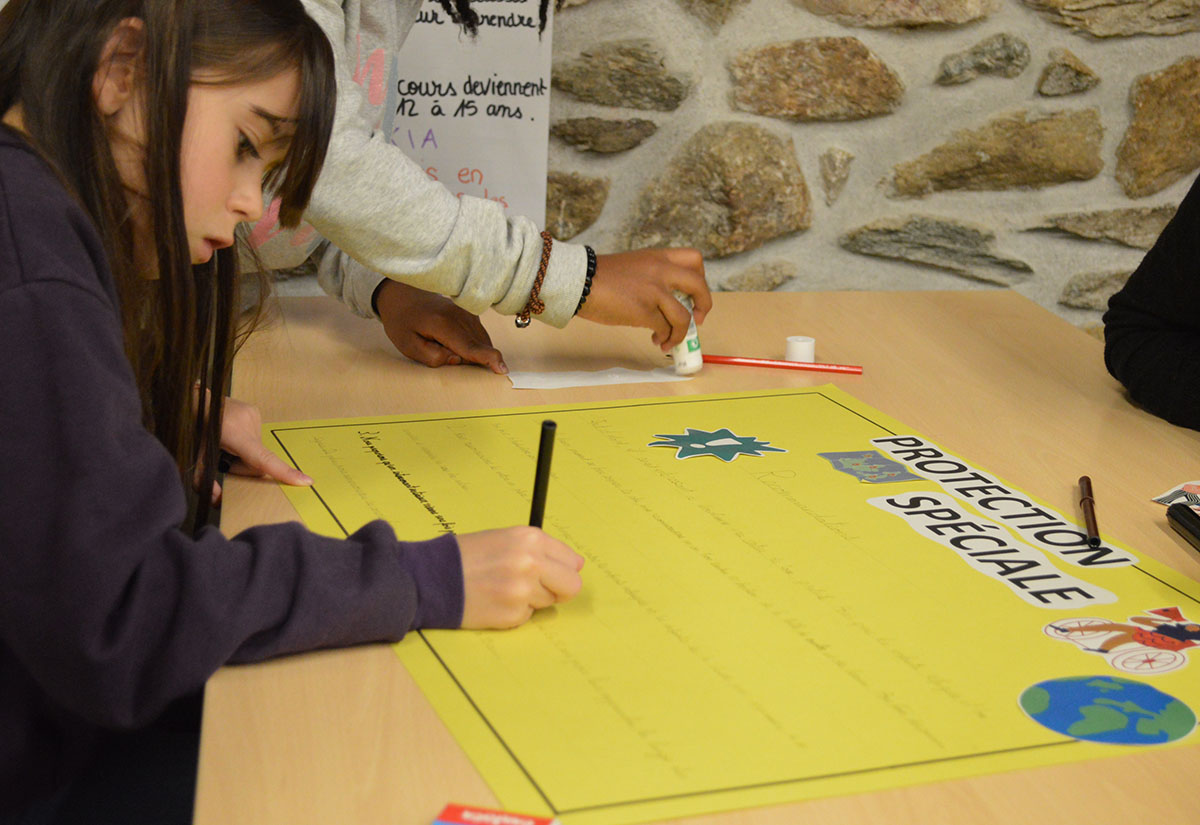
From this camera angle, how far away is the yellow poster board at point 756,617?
607 mm

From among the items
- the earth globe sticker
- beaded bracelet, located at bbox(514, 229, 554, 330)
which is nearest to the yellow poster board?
the earth globe sticker

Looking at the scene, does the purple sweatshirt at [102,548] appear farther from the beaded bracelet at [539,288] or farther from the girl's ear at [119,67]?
the beaded bracelet at [539,288]

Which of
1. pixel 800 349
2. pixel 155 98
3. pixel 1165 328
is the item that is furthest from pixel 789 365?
pixel 155 98

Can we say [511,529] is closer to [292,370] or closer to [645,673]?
[645,673]

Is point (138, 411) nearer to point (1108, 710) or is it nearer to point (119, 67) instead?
point (119, 67)

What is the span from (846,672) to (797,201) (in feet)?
4.18

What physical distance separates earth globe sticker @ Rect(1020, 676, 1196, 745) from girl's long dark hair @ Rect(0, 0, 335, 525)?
60 centimetres

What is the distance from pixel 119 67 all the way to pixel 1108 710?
2.32 ft

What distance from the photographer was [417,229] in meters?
1.08

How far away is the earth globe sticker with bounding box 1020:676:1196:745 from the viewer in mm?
649

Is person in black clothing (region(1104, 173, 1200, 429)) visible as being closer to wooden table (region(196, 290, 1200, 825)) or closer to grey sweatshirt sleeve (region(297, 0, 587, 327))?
wooden table (region(196, 290, 1200, 825))

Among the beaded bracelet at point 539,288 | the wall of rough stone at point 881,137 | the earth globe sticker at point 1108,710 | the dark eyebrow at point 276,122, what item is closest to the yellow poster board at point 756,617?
the earth globe sticker at point 1108,710

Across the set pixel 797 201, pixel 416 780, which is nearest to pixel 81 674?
pixel 416 780

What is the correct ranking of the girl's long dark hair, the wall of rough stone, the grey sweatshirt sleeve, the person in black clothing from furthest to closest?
the wall of rough stone → the person in black clothing → the grey sweatshirt sleeve → the girl's long dark hair
